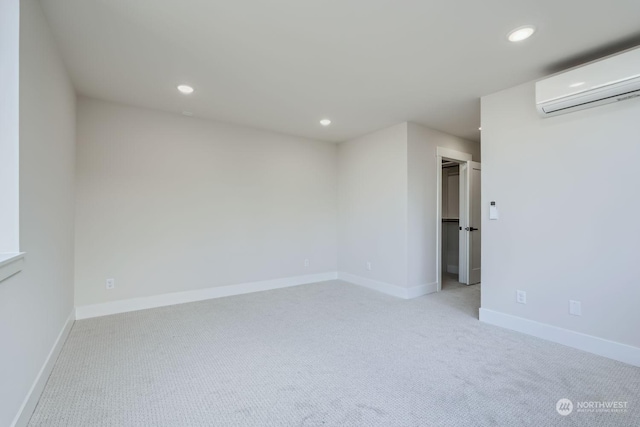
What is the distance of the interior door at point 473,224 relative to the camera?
4785mm

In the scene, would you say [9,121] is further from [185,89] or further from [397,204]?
[397,204]

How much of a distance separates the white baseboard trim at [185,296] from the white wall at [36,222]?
68 centimetres

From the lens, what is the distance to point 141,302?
12.1 feet

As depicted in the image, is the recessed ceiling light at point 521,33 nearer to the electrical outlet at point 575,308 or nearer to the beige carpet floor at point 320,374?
the electrical outlet at point 575,308

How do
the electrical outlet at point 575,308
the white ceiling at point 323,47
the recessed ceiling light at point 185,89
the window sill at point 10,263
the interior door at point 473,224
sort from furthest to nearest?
the interior door at point 473,224 → the recessed ceiling light at point 185,89 → the electrical outlet at point 575,308 → the white ceiling at point 323,47 → the window sill at point 10,263

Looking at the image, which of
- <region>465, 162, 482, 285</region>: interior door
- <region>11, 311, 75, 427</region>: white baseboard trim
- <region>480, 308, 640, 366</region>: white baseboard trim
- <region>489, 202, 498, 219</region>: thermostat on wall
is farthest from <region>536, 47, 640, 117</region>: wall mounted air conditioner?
<region>11, 311, 75, 427</region>: white baseboard trim

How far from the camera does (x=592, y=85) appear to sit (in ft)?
7.57

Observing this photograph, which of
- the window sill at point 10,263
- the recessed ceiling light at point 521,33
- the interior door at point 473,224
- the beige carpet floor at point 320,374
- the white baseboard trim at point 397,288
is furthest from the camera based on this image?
the interior door at point 473,224

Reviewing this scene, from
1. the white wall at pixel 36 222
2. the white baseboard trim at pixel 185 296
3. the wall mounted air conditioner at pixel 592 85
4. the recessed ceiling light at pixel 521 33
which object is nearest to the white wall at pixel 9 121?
the white wall at pixel 36 222

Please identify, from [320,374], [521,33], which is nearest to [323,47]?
[521,33]

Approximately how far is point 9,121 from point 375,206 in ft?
13.3

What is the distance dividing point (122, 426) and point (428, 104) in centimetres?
396

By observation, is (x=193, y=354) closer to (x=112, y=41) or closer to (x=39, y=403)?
(x=39, y=403)

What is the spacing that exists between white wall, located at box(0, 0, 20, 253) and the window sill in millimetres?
73
